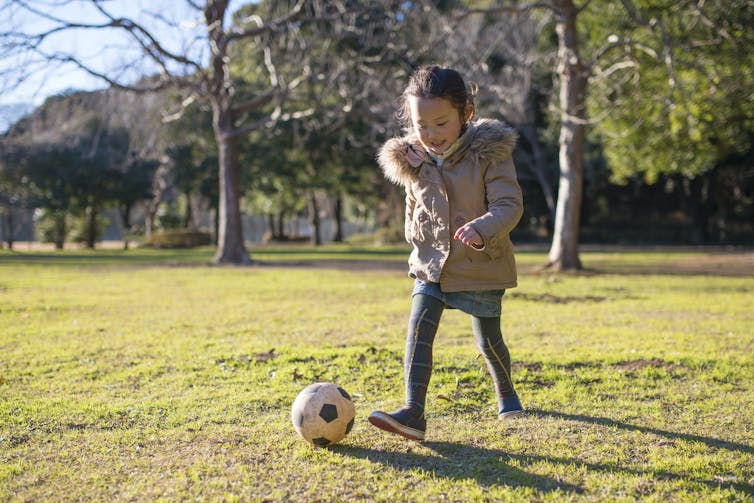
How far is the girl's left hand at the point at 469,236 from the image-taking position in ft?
10.9

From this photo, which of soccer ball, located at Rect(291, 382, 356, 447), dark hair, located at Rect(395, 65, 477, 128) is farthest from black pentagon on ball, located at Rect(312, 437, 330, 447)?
dark hair, located at Rect(395, 65, 477, 128)

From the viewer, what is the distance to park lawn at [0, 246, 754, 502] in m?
2.94

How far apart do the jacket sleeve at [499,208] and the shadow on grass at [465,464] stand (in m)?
1.01

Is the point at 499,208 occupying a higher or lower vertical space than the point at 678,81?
lower

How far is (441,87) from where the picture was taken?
348 centimetres

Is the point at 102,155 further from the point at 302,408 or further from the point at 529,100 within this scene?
the point at 302,408

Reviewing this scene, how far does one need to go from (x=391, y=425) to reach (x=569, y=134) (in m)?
12.5

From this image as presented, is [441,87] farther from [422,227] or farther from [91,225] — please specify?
[91,225]

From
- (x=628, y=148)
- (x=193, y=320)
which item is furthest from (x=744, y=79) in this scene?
(x=193, y=320)

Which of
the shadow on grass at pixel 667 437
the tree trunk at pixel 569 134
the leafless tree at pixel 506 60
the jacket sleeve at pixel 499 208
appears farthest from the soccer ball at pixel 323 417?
the leafless tree at pixel 506 60

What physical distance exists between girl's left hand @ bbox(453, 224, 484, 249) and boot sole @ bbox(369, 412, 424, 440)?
0.93m

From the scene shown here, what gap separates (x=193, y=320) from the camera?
7996mm

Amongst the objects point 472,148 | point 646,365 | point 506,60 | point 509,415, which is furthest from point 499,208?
point 506,60

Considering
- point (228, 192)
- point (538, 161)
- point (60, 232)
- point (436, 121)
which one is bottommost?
point (60, 232)
